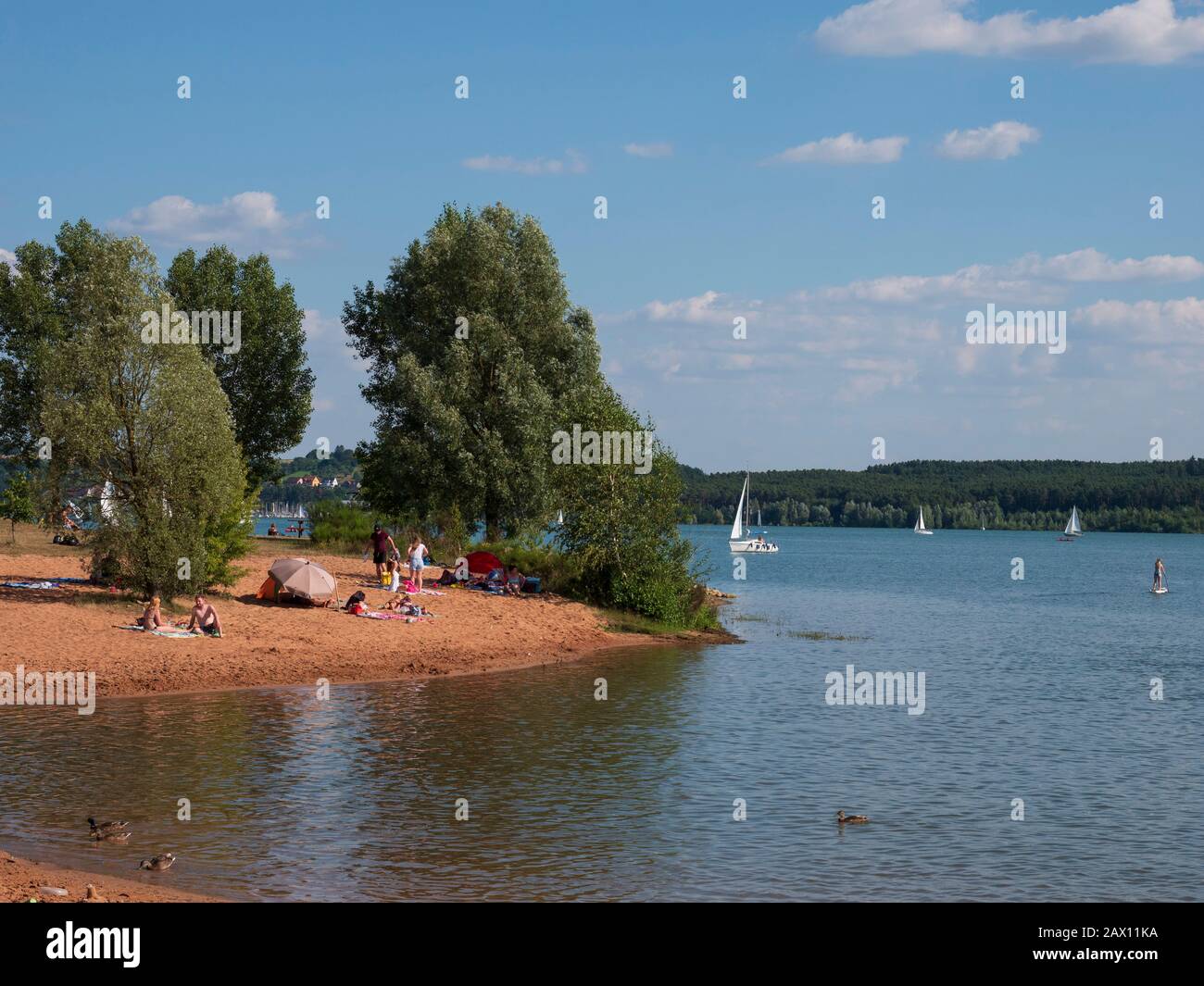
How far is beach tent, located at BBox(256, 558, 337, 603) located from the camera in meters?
38.3

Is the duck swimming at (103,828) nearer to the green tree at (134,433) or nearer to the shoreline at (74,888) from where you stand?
the shoreline at (74,888)

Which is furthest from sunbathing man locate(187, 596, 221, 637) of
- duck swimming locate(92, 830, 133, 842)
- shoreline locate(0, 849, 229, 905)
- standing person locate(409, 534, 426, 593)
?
shoreline locate(0, 849, 229, 905)

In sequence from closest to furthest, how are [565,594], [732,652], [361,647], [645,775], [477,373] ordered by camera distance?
1. [645,775]
2. [361,647]
3. [732,652]
4. [565,594]
5. [477,373]

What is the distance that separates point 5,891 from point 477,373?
138ft

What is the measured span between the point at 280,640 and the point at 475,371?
22.2 metres

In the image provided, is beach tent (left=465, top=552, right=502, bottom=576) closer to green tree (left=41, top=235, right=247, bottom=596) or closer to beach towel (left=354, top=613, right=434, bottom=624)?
beach towel (left=354, top=613, right=434, bottom=624)

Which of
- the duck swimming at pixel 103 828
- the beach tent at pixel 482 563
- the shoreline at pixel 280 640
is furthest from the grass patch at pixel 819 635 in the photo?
the duck swimming at pixel 103 828

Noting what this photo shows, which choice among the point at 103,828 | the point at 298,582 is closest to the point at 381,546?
the point at 298,582

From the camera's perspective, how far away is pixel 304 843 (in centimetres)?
1736

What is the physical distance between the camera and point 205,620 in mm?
33875

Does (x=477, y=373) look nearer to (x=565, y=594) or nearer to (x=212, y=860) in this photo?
(x=565, y=594)

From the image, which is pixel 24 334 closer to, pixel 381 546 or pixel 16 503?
pixel 16 503

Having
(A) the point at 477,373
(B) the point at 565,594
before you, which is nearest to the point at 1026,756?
(B) the point at 565,594
